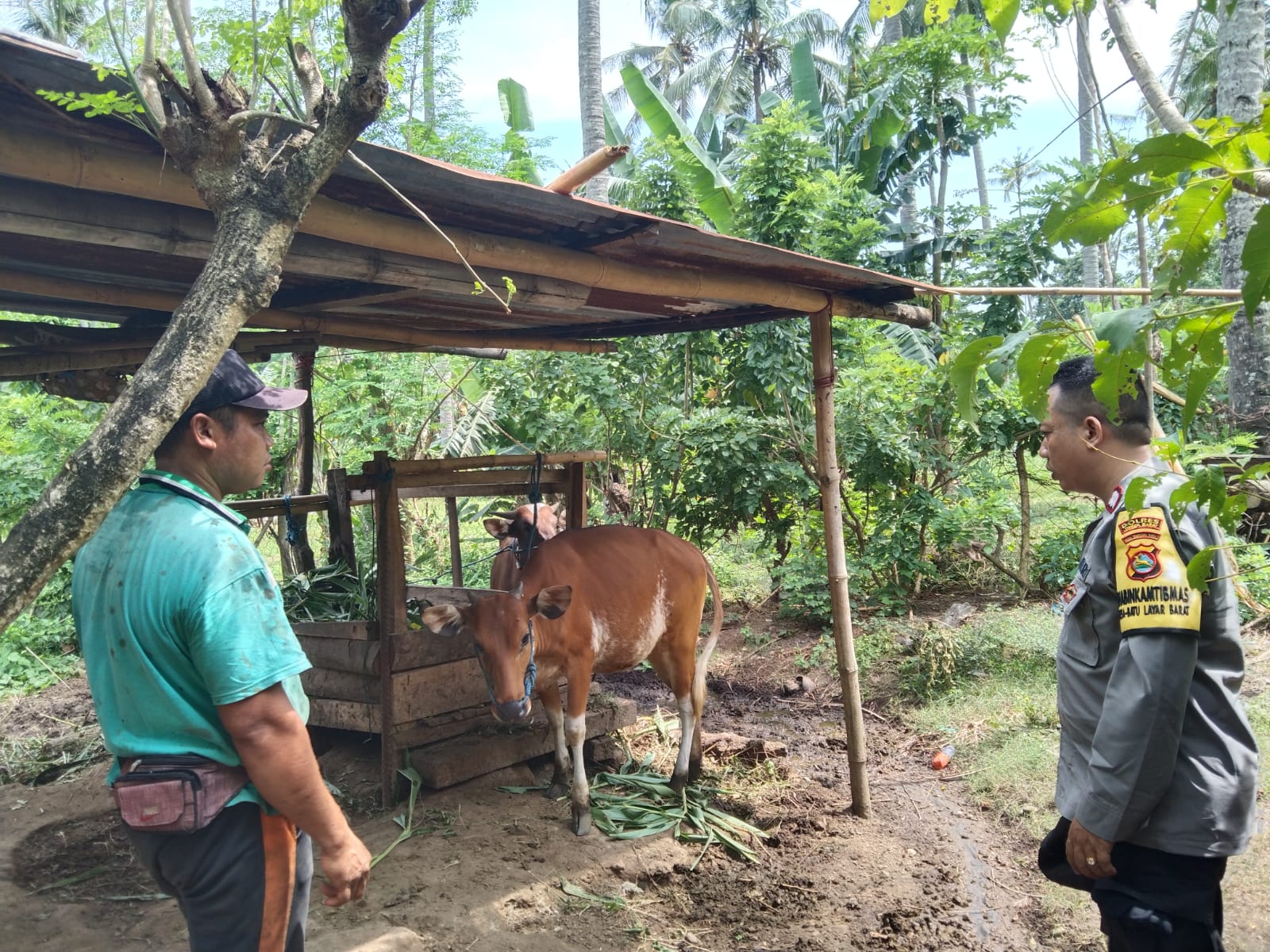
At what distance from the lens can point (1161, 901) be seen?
2.23 metres

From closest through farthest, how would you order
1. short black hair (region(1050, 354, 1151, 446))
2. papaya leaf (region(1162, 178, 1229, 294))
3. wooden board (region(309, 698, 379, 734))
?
papaya leaf (region(1162, 178, 1229, 294)) → short black hair (region(1050, 354, 1151, 446)) → wooden board (region(309, 698, 379, 734))

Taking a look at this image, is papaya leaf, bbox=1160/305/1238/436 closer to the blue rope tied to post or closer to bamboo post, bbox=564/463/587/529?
bamboo post, bbox=564/463/587/529

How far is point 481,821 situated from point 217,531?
335cm

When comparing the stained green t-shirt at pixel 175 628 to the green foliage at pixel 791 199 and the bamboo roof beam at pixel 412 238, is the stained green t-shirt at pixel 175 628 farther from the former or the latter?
the green foliage at pixel 791 199

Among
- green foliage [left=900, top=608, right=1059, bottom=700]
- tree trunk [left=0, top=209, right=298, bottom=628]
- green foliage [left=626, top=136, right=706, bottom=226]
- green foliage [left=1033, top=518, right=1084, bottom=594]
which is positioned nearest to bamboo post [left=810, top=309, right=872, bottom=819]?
green foliage [left=900, top=608, right=1059, bottom=700]

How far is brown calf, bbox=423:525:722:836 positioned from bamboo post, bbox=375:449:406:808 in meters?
0.40

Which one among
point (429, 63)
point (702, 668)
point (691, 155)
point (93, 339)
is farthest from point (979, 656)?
point (429, 63)

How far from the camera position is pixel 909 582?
961 centimetres

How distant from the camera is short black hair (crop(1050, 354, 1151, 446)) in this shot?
8.11ft

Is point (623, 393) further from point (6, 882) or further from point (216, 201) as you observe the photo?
point (216, 201)

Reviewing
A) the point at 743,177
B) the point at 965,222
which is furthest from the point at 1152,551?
the point at 965,222

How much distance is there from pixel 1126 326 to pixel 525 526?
4.73 meters

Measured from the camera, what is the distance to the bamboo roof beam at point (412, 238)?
237 centimetres

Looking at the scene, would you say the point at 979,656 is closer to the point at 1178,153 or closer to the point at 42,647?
the point at 1178,153
